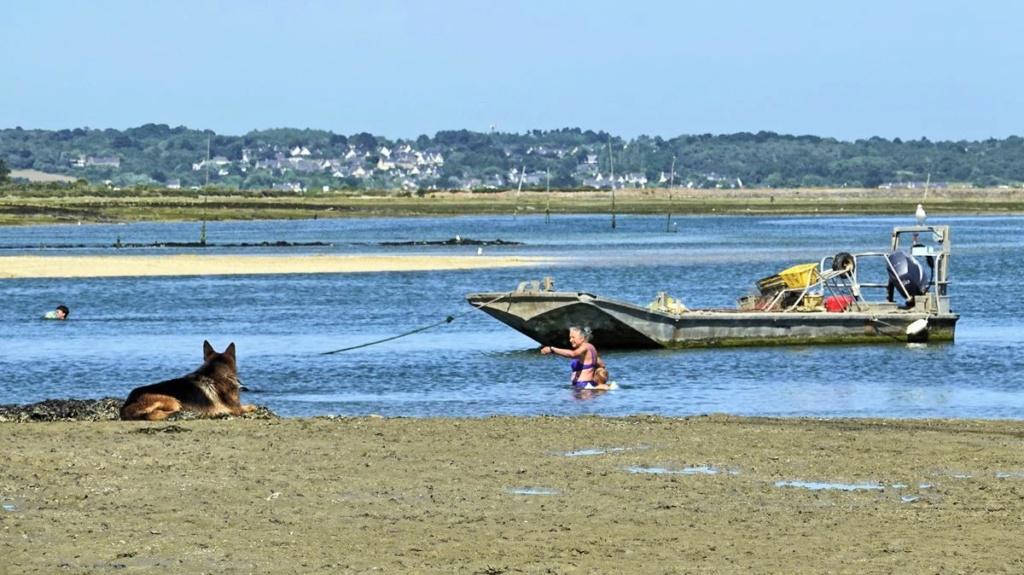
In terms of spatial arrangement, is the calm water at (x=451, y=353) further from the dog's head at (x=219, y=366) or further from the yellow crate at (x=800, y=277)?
the dog's head at (x=219, y=366)

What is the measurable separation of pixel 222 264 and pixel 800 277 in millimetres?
32651

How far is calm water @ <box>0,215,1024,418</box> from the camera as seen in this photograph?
67.2 ft

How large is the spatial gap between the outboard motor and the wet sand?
2880cm

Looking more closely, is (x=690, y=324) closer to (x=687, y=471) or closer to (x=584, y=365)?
(x=584, y=365)

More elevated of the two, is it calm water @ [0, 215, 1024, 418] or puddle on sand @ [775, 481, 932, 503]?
puddle on sand @ [775, 481, 932, 503]

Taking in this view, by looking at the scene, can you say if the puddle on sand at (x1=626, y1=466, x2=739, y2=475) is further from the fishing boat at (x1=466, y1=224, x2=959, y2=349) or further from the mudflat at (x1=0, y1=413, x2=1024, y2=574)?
the fishing boat at (x1=466, y1=224, x2=959, y2=349)

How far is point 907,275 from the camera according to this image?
28109 mm

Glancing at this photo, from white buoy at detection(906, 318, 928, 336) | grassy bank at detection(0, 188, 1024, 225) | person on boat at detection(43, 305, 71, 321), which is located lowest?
grassy bank at detection(0, 188, 1024, 225)

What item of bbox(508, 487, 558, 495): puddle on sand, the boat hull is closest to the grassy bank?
the boat hull

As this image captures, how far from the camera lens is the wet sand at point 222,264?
5291 cm

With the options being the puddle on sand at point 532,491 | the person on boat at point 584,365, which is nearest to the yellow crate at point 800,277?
the person on boat at point 584,365

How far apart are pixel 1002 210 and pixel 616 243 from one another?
265 feet

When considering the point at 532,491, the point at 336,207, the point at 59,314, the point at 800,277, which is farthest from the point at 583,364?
the point at 336,207

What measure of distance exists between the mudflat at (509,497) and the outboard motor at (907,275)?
12599 mm
